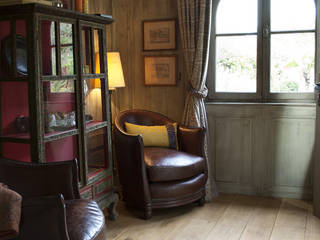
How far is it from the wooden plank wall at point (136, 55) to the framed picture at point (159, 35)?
0.05 metres

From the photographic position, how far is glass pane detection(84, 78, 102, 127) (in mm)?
3326

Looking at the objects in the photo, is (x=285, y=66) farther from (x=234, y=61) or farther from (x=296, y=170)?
(x=296, y=170)

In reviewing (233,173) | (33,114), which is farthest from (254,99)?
(33,114)

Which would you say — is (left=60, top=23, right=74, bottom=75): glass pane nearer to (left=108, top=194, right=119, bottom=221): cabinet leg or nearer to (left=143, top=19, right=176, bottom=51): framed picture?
(left=108, top=194, right=119, bottom=221): cabinet leg

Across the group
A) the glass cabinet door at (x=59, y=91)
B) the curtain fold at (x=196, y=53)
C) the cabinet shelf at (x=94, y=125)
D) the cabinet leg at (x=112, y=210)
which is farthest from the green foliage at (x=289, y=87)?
the glass cabinet door at (x=59, y=91)

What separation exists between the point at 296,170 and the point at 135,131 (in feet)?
5.26

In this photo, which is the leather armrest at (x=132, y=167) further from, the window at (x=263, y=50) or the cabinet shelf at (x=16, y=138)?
the window at (x=263, y=50)

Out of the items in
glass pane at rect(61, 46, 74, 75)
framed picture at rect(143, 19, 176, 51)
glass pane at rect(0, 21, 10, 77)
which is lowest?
glass pane at rect(61, 46, 74, 75)

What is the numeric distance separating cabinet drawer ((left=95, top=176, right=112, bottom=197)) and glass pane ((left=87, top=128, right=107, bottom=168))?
0.13 meters

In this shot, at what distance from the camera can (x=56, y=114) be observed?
3.03 metres

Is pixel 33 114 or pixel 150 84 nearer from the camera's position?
pixel 33 114

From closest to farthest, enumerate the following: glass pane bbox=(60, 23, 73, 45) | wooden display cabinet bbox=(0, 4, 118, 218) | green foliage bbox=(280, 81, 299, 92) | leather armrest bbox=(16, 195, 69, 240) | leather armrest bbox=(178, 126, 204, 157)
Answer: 1. leather armrest bbox=(16, 195, 69, 240)
2. wooden display cabinet bbox=(0, 4, 118, 218)
3. glass pane bbox=(60, 23, 73, 45)
4. leather armrest bbox=(178, 126, 204, 157)
5. green foliage bbox=(280, 81, 299, 92)

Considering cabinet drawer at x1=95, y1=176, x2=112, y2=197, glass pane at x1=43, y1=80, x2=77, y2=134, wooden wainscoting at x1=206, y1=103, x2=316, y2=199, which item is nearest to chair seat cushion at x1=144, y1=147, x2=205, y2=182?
cabinet drawer at x1=95, y1=176, x2=112, y2=197

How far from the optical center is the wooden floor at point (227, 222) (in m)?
3.35
